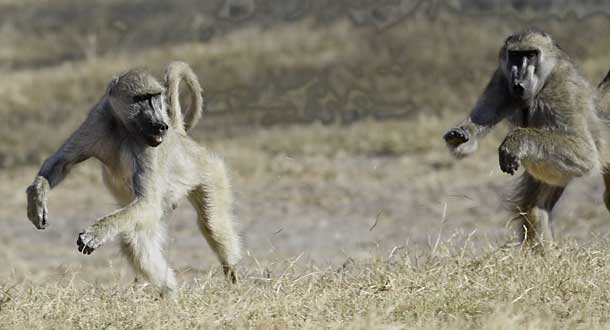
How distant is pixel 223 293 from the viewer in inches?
244

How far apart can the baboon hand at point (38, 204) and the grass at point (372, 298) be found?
0.36 meters

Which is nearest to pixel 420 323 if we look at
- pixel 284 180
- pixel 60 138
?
pixel 284 180

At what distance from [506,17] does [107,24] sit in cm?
922

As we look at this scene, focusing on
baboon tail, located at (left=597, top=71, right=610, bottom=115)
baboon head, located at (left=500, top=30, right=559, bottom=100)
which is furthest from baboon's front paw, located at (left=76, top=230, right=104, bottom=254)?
baboon tail, located at (left=597, top=71, right=610, bottom=115)

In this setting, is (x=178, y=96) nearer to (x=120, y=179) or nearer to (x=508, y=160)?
(x=120, y=179)

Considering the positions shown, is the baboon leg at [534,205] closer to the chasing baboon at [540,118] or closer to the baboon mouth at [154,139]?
the chasing baboon at [540,118]

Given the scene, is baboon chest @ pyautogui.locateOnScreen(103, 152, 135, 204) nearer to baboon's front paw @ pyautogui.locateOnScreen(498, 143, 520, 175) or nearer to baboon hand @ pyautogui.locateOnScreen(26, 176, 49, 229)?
baboon hand @ pyautogui.locateOnScreen(26, 176, 49, 229)

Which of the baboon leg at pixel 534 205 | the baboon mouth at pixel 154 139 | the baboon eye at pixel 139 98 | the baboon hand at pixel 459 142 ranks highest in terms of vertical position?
the baboon eye at pixel 139 98

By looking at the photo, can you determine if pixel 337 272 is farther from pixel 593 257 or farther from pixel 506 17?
pixel 506 17

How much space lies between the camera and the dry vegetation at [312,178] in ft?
19.2

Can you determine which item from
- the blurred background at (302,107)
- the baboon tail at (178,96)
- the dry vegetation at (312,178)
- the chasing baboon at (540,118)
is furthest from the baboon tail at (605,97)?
the baboon tail at (178,96)

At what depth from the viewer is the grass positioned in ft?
18.0

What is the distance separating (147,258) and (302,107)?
12.7 m

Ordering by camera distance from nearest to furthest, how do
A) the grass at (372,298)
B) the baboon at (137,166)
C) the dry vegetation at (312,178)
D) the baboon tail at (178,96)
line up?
the grass at (372,298), the dry vegetation at (312,178), the baboon at (137,166), the baboon tail at (178,96)
